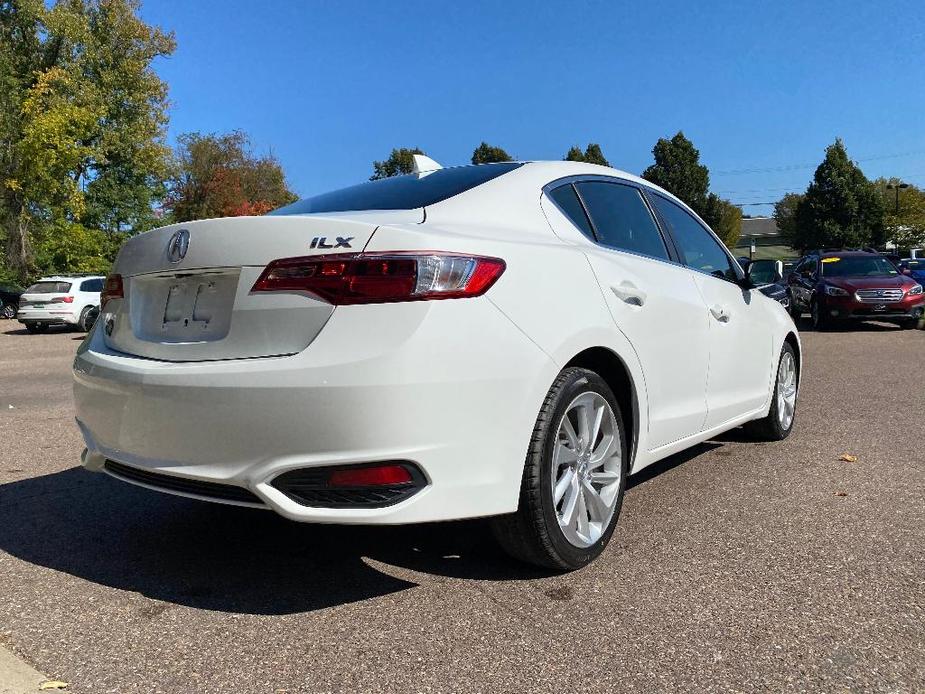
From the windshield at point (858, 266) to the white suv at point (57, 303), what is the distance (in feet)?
56.4

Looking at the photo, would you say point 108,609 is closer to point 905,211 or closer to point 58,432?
point 58,432

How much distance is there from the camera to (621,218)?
148 inches

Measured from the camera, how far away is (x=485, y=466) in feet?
8.64

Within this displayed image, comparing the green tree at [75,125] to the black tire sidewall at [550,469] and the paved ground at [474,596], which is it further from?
the black tire sidewall at [550,469]

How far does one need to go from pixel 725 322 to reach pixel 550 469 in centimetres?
187

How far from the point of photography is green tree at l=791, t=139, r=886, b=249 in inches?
1960

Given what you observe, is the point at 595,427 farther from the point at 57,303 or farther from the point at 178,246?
the point at 57,303

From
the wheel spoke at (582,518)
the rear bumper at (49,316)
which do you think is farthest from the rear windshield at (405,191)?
the rear bumper at (49,316)

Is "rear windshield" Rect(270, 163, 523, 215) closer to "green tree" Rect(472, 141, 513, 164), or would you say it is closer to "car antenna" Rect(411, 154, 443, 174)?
"car antenna" Rect(411, 154, 443, 174)

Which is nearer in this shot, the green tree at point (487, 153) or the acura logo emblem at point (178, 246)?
the acura logo emblem at point (178, 246)

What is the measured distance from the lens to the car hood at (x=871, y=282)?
15.3m

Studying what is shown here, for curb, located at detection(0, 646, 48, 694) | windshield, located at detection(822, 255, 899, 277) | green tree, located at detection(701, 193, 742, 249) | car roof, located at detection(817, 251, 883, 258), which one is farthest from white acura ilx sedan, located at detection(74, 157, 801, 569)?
green tree, located at detection(701, 193, 742, 249)

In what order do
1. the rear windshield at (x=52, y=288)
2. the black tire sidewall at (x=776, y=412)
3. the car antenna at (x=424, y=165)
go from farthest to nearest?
the rear windshield at (x=52, y=288) < the black tire sidewall at (x=776, y=412) < the car antenna at (x=424, y=165)

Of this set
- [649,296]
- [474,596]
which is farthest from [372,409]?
[649,296]
